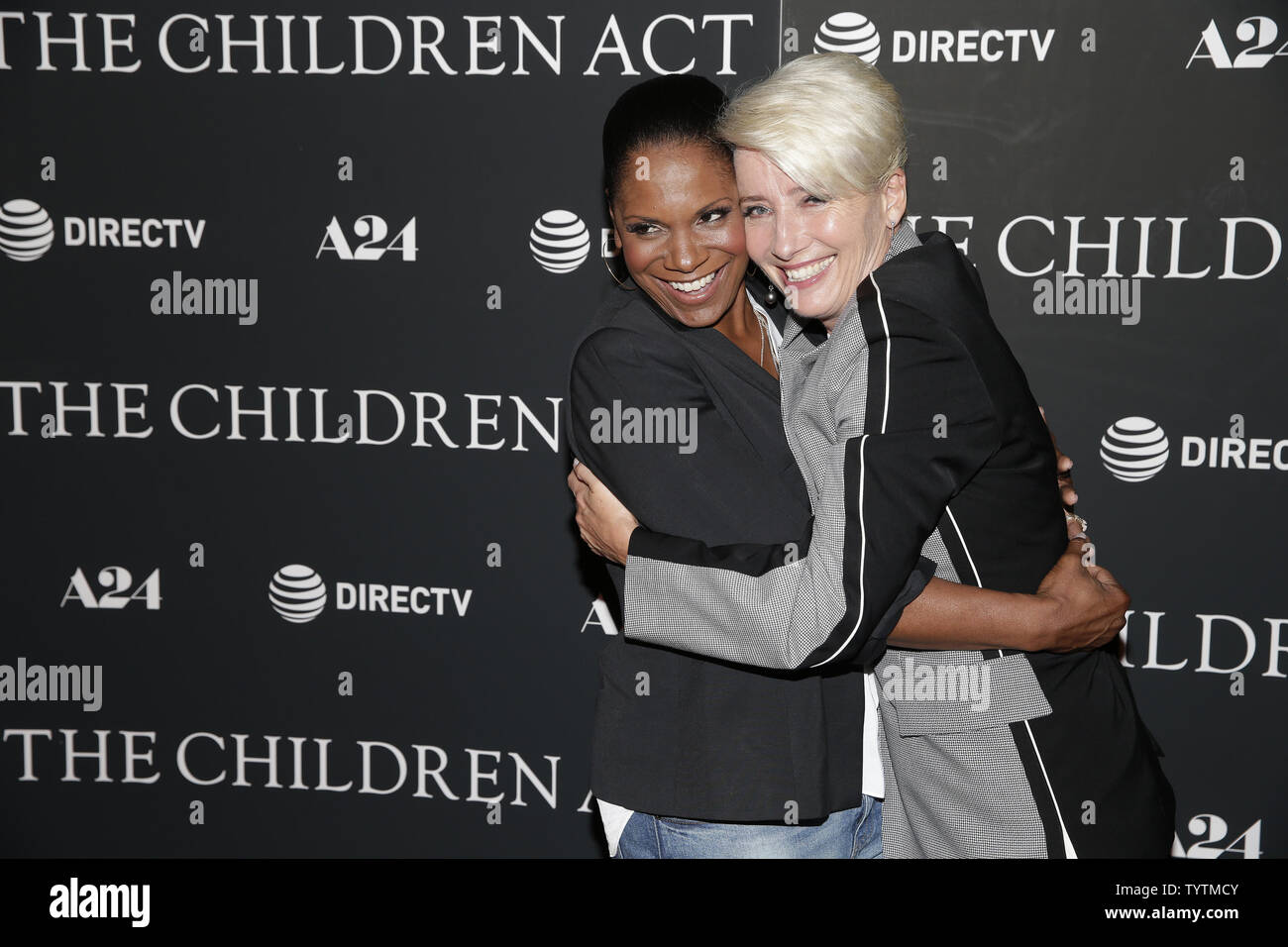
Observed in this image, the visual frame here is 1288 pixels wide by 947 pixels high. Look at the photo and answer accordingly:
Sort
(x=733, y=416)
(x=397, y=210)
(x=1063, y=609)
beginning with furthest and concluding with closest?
(x=397, y=210), (x=733, y=416), (x=1063, y=609)

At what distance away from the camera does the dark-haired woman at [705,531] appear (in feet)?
5.06

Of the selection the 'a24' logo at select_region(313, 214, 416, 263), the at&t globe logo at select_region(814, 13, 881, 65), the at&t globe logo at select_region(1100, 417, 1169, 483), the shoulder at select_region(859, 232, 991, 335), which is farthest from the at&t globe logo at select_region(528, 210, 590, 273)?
the at&t globe logo at select_region(1100, 417, 1169, 483)

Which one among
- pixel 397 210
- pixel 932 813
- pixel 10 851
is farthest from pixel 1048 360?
pixel 10 851

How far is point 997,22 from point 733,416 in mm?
1232

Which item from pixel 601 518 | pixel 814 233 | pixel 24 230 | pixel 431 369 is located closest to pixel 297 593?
pixel 431 369

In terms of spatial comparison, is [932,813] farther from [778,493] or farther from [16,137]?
[16,137]

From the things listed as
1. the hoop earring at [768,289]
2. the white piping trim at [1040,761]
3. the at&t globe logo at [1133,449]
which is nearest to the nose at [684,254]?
the hoop earring at [768,289]

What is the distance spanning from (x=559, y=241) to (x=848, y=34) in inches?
29.1

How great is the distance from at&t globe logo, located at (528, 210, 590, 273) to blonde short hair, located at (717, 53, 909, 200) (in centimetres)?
94

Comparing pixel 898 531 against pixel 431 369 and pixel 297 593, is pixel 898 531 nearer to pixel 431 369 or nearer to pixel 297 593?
pixel 431 369

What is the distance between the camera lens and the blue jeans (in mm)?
1680

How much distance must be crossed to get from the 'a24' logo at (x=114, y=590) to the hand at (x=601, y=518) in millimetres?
1500

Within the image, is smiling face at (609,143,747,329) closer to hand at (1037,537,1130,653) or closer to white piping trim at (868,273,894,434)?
white piping trim at (868,273,894,434)

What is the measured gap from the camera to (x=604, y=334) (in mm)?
1629
